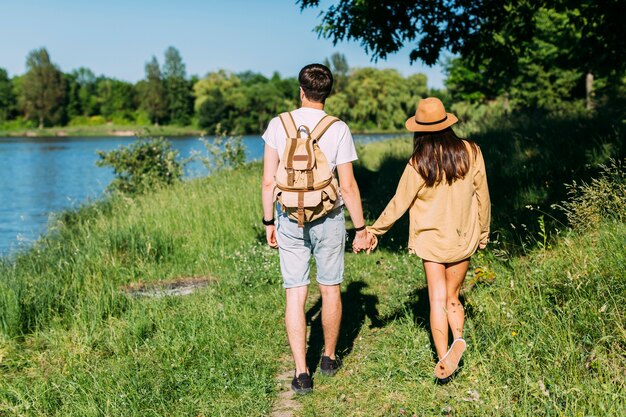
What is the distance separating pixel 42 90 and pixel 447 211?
10672 centimetres

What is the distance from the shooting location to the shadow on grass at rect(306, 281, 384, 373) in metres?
4.70

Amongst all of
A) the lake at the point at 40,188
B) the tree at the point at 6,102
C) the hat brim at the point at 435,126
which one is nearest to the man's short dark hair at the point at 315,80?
the hat brim at the point at 435,126

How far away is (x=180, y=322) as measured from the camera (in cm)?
509

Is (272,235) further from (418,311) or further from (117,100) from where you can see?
(117,100)

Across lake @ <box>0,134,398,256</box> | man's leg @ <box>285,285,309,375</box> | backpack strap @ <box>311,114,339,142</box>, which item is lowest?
lake @ <box>0,134,398,256</box>

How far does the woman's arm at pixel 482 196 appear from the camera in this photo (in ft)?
11.9

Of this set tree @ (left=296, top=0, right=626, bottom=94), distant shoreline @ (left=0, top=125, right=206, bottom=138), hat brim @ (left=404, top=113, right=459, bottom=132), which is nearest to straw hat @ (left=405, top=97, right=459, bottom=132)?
hat brim @ (left=404, top=113, right=459, bottom=132)

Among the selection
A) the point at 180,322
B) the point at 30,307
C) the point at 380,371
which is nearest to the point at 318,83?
the point at 380,371

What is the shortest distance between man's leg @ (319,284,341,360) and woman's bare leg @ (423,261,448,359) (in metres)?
0.63

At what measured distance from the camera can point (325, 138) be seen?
12.1 ft

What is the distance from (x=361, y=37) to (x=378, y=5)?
804mm

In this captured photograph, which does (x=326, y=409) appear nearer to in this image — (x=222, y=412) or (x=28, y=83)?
(x=222, y=412)

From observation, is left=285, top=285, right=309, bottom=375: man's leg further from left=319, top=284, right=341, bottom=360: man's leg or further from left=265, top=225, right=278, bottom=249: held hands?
left=265, top=225, right=278, bottom=249: held hands

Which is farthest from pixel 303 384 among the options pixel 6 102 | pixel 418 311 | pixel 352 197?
pixel 6 102
